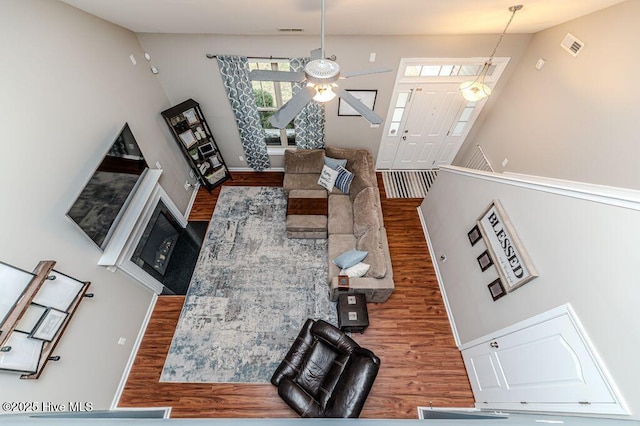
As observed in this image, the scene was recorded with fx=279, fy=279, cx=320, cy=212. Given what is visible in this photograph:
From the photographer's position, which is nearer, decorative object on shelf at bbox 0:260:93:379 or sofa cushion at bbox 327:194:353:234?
decorative object on shelf at bbox 0:260:93:379

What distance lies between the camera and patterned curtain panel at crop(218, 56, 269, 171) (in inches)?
171

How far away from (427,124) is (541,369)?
4127 millimetres

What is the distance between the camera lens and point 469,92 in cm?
393

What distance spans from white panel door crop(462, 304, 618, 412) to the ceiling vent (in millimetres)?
3287

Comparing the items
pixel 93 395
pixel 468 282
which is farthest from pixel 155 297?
pixel 468 282

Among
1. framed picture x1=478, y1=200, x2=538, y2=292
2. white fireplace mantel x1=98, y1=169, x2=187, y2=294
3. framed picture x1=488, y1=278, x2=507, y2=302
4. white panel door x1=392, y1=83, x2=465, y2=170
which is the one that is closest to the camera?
framed picture x1=478, y1=200, x2=538, y2=292

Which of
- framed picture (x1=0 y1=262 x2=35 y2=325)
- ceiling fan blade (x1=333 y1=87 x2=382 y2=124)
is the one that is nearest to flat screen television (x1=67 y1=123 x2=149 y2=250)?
framed picture (x1=0 y1=262 x2=35 y2=325)

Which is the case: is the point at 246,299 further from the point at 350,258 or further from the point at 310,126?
the point at 310,126

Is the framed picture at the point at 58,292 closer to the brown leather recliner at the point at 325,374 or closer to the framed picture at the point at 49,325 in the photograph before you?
the framed picture at the point at 49,325

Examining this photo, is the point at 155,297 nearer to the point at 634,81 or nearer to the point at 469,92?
Answer: the point at 469,92

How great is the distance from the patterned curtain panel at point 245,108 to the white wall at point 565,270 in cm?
352

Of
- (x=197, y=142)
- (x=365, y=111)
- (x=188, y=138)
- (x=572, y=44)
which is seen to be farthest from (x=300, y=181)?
(x=572, y=44)

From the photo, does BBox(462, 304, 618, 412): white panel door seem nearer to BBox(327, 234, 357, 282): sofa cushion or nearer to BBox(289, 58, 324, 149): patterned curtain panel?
BBox(327, 234, 357, 282): sofa cushion

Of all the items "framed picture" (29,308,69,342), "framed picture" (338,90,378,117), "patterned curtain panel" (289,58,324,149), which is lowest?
"framed picture" (29,308,69,342)
